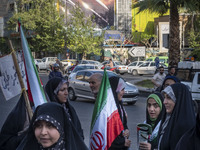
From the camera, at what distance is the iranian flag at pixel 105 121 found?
4.39m

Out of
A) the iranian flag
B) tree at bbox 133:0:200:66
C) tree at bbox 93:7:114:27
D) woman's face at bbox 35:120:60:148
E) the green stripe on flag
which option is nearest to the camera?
woman's face at bbox 35:120:60:148

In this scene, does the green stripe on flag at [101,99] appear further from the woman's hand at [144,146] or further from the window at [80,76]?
the window at [80,76]

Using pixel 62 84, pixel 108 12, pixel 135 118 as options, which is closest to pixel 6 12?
pixel 108 12

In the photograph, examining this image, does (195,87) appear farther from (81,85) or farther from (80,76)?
(80,76)

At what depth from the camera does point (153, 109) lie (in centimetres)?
475

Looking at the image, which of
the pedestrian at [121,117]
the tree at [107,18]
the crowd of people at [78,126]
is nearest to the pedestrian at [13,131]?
the crowd of people at [78,126]

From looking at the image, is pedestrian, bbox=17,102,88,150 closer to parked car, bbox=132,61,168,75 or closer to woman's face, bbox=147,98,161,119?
woman's face, bbox=147,98,161,119

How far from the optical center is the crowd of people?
3217 mm

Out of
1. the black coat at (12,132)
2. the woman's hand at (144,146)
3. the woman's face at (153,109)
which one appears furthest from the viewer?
the woman's face at (153,109)

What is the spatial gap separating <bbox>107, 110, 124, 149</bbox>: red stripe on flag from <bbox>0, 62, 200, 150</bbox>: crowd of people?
0.36 ft

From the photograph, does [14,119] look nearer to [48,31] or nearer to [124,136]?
[124,136]

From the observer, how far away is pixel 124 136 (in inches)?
183

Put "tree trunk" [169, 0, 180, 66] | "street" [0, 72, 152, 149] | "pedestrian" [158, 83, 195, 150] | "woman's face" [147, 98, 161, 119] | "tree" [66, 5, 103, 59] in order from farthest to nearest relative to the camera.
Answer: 1. "tree" [66, 5, 103, 59]
2. "tree trunk" [169, 0, 180, 66]
3. "street" [0, 72, 152, 149]
4. "woman's face" [147, 98, 161, 119]
5. "pedestrian" [158, 83, 195, 150]

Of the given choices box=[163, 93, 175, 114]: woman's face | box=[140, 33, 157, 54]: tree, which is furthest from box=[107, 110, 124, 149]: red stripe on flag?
Result: box=[140, 33, 157, 54]: tree
